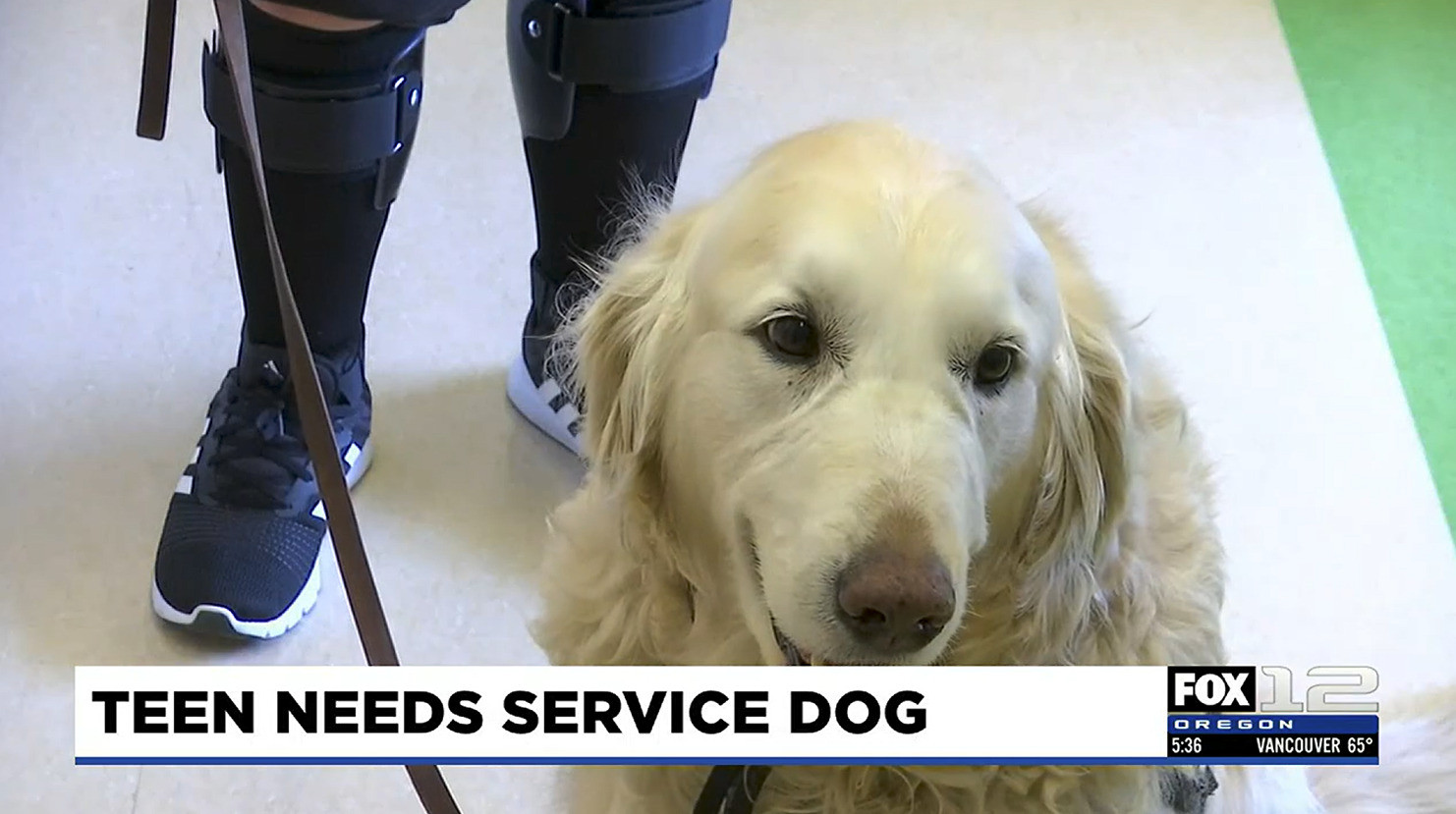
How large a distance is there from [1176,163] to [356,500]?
1217 mm

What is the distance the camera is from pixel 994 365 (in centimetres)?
88

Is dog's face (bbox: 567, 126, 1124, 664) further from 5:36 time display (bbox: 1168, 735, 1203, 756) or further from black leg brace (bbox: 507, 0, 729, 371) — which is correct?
black leg brace (bbox: 507, 0, 729, 371)

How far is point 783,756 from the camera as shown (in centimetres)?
96

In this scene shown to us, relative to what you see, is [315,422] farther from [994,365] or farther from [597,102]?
[597,102]

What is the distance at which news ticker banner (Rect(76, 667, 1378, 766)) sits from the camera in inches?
37.1

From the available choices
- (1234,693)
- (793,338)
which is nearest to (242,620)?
(793,338)

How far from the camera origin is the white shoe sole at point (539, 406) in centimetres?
166

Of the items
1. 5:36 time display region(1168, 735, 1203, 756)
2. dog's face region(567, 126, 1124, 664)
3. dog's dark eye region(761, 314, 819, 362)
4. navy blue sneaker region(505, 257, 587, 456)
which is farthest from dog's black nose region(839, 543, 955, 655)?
navy blue sneaker region(505, 257, 587, 456)

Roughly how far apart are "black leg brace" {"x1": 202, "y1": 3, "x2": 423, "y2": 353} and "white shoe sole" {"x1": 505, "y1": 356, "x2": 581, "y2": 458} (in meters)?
0.24

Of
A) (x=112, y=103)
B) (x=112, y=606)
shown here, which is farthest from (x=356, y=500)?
(x=112, y=103)

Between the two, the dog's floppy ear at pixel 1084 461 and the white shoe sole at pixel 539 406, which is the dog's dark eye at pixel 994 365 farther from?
the white shoe sole at pixel 539 406

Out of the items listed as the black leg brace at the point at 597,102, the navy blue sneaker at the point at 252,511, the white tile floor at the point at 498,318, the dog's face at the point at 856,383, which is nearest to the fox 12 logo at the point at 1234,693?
the dog's face at the point at 856,383

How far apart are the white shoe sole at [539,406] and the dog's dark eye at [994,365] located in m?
0.81

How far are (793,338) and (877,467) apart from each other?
0.32 ft
